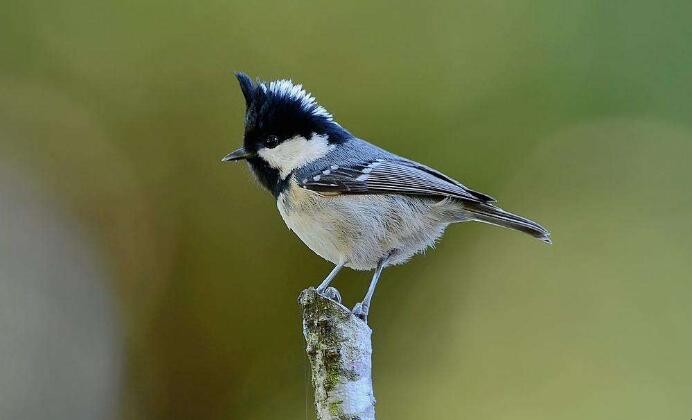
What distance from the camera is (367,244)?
1671 mm

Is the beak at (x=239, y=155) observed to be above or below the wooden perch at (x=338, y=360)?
above

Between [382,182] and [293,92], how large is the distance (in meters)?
0.33

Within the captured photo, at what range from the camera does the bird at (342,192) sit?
1.65 m

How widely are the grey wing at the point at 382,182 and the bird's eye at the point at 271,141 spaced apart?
11cm

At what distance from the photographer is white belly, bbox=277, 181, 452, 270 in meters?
1.66

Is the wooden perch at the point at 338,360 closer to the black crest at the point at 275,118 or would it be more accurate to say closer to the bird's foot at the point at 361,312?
the bird's foot at the point at 361,312

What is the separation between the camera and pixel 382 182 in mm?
1703

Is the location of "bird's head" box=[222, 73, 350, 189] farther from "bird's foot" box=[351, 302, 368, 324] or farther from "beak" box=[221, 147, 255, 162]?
"bird's foot" box=[351, 302, 368, 324]

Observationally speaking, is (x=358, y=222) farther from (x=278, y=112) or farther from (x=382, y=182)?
(x=278, y=112)

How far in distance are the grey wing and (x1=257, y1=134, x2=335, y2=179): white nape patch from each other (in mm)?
55

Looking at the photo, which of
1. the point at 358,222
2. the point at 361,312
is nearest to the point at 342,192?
the point at 358,222

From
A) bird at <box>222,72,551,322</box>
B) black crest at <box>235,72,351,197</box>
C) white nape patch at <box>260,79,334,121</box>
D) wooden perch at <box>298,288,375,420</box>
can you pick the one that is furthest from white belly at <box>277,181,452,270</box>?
wooden perch at <box>298,288,375,420</box>

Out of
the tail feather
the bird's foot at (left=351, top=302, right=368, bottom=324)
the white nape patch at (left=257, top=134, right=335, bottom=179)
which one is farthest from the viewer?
the white nape patch at (left=257, top=134, right=335, bottom=179)

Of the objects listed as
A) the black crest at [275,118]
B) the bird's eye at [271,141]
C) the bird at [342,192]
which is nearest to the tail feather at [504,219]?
the bird at [342,192]
